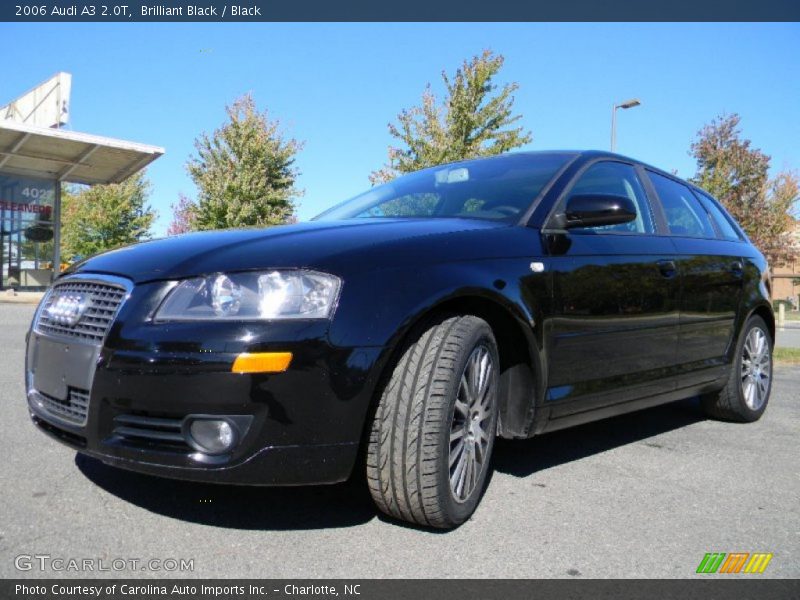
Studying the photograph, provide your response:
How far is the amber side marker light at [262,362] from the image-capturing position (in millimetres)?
2051

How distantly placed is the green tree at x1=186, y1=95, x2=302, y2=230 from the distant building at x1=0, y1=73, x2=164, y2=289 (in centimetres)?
190

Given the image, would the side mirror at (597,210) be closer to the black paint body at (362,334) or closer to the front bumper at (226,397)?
the black paint body at (362,334)

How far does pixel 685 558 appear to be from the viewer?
2.31 m

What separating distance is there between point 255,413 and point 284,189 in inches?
804

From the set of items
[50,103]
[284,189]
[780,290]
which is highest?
[50,103]

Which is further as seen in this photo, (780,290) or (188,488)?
(780,290)

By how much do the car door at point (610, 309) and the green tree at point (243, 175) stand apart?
57.1 ft

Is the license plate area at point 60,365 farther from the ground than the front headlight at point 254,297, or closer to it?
closer to it

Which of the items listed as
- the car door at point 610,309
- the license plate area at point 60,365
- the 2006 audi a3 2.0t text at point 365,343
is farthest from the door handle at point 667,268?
the license plate area at point 60,365

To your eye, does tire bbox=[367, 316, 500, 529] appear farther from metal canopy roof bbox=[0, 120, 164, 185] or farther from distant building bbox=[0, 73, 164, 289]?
distant building bbox=[0, 73, 164, 289]
